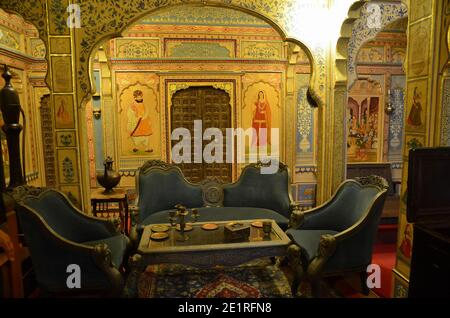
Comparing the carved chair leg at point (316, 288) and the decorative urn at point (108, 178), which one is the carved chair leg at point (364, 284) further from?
the decorative urn at point (108, 178)

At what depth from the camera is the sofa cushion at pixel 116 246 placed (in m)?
3.18

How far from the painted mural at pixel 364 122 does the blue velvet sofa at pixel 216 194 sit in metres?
3.19

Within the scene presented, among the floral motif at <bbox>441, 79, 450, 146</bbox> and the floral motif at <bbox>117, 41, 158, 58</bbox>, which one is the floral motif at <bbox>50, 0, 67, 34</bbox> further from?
the floral motif at <bbox>441, 79, 450, 146</bbox>

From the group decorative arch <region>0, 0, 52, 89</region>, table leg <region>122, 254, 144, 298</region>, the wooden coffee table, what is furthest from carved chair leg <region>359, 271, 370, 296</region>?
decorative arch <region>0, 0, 52, 89</region>

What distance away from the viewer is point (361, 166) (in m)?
7.22

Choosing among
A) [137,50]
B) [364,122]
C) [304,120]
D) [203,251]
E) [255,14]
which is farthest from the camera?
[364,122]

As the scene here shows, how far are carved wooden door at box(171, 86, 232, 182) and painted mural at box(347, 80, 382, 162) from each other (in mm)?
2775

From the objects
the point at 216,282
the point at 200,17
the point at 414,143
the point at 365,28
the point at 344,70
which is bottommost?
the point at 216,282

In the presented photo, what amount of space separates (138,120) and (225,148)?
6.31 ft

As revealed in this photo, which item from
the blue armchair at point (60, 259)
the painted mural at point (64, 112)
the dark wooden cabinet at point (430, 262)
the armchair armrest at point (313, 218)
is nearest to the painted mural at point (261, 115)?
the armchair armrest at point (313, 218)

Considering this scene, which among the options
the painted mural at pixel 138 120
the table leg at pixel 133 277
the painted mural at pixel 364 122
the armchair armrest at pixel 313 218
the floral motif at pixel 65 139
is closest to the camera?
the table leg at pixel 133 277

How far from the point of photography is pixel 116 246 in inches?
134

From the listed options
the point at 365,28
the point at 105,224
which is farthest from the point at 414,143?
the point at 105,224

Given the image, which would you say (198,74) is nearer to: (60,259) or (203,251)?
(203,251)
